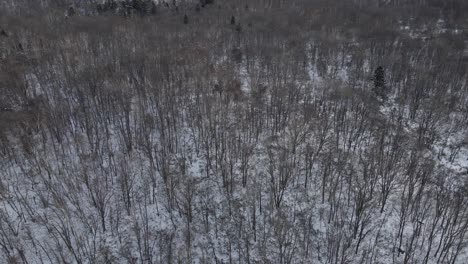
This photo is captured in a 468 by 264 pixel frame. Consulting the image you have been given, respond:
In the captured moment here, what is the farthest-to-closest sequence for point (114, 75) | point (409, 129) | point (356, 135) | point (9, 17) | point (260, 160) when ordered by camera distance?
point (9, 17) → point (114, 75) → point (409, 129) → point (356, 135) → point (260, 160)

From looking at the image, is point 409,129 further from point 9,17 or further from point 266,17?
point 9,17

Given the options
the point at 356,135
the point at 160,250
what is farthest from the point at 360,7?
the point at 160,250

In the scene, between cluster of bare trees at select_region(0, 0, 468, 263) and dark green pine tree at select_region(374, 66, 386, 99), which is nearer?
cluster of bare trees at select_region(0, 0, 468, 263)

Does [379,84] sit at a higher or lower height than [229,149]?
higher

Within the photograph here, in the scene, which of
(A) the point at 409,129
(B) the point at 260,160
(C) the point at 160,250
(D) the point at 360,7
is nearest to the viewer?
(C) the point at 160,250

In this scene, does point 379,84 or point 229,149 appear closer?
point 229,149

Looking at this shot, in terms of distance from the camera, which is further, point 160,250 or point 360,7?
point 360,7

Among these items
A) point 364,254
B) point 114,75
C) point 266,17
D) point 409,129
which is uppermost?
point 266,17

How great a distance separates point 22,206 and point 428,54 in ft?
131

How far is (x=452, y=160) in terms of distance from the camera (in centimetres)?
2109

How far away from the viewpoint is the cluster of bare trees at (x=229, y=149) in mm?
15328

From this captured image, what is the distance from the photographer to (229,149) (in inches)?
808

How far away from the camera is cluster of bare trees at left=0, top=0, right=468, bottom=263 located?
50.3 feet

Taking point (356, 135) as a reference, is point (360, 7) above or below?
above
